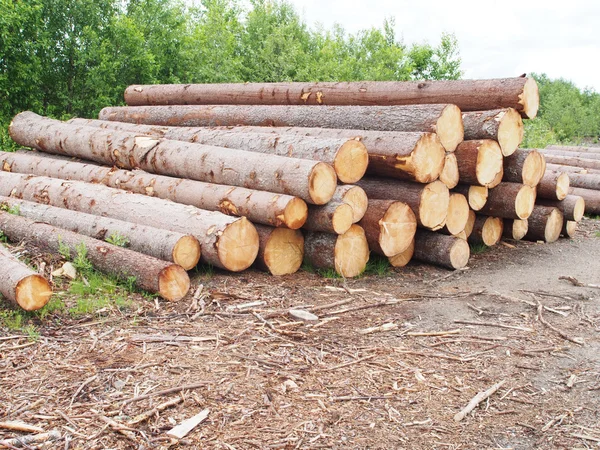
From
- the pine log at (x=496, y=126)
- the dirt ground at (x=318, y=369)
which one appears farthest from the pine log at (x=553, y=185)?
the dirt ground at (x=318, y=369)

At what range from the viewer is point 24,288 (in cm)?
516

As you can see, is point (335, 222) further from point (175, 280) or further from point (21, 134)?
point (21, 134)

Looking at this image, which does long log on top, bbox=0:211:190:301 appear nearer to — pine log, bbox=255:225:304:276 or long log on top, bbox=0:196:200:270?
long log on top, bbox=0:196:200:270

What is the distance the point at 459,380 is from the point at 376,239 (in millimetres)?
2802

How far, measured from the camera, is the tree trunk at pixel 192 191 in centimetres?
670

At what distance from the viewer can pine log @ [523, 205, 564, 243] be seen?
A: 9.28 m

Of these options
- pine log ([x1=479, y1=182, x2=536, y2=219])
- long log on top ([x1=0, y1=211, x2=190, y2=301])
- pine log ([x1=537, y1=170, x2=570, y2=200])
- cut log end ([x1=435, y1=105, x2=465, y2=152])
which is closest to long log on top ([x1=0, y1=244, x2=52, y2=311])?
long log on top ([x1=0, y1=211, x2=190, y2=301])

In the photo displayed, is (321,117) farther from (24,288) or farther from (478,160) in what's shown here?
(24,288)

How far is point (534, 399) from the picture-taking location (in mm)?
4270

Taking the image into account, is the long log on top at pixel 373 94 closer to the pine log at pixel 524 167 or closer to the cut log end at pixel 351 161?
the pine log at pixel 524 167

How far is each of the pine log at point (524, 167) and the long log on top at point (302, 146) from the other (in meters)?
2.51

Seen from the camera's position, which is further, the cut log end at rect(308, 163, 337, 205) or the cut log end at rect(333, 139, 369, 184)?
the cut log end at rect(333, 139, 369, 184)

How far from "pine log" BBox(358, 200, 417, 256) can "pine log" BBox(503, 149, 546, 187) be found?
2.08 metres

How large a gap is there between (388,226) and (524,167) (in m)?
2.55
